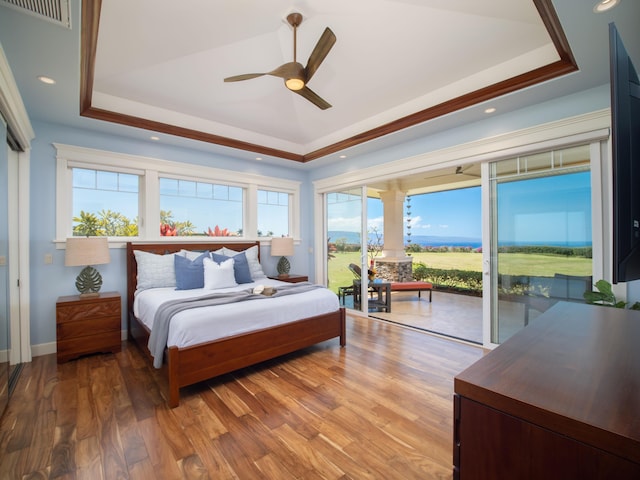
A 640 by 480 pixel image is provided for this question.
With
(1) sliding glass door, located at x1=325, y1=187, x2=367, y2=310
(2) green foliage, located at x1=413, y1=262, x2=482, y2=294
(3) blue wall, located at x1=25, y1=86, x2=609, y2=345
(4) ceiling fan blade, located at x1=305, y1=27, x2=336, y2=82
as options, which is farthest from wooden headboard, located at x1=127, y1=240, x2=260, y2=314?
(2) green foliage, located at x1=413, y1=262, x2=482, y2=294

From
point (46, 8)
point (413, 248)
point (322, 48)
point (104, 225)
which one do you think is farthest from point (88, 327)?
point (413, 248)

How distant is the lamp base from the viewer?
5.16m

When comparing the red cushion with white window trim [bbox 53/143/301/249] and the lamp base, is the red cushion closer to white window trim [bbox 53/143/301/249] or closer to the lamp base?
the lamp base

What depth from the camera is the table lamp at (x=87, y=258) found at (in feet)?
10.4

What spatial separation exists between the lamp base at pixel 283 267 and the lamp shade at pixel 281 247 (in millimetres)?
202

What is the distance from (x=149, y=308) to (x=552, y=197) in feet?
13.9

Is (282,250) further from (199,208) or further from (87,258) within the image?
(87,258)

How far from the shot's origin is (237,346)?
106 inches

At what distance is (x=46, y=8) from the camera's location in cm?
171

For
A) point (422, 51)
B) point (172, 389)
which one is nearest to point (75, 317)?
point (172, 389)

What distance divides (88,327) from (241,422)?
223 cm

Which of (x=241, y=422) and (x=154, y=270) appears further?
(x=154, y=270)

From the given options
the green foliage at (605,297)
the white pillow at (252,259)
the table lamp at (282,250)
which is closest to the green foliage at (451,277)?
the table lamp at (282,250)

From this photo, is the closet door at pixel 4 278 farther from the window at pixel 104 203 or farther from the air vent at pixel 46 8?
the air vent at pixel 46 8
